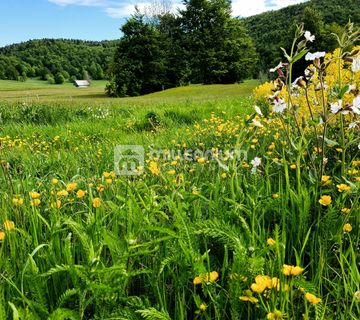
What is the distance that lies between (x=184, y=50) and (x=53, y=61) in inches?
1329

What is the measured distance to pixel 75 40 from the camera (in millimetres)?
83938

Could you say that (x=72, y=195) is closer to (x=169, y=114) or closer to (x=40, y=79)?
(x=169, y=114)

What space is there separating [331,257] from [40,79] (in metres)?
70.7

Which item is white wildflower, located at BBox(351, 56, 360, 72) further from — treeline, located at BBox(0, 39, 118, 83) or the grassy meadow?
treeline, located at BBox(0, 39, 118, 83)

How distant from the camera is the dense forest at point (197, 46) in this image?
38919 millimetres

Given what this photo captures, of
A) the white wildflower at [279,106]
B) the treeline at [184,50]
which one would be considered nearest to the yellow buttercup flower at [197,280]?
the white wildflower at [279,106]

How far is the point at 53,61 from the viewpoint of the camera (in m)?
67.9

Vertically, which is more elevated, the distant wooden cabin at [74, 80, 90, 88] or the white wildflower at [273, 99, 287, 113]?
the distant wooden cabin at [74, 80, 90, 88]

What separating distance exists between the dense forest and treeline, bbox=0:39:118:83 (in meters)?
0.52

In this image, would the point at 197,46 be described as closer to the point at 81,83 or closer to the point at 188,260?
the point at 81,83

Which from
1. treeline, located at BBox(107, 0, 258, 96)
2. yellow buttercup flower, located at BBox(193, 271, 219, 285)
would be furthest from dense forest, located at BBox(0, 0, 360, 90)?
yellow buttercup flower, located at BBox(193, 271, 219, 285)

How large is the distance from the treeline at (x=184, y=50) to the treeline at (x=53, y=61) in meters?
20.3

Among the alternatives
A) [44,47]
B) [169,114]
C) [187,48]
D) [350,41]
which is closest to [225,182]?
[350,41]

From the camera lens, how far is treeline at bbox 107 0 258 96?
3962 cm
